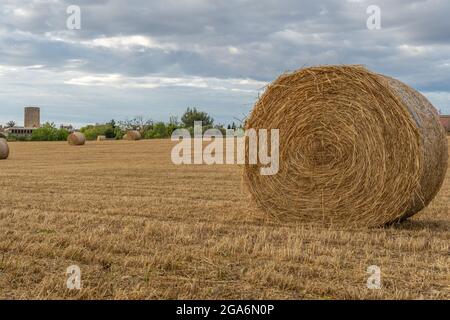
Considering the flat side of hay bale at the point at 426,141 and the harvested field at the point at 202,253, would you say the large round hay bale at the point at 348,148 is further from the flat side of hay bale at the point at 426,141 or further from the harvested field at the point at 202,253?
the harvested field at the point at 202,253

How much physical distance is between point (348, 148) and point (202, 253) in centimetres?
317

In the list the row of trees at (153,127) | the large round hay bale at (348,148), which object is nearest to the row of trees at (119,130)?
the row of trees at (153,127)

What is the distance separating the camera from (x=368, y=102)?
7773 millimetres

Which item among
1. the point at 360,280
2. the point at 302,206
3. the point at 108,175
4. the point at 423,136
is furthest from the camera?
the point at 108,175

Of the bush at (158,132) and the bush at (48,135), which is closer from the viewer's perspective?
the bush at (158,132)

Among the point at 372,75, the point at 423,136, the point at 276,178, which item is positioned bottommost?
the point at 276,178

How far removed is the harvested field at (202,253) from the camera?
4504mm

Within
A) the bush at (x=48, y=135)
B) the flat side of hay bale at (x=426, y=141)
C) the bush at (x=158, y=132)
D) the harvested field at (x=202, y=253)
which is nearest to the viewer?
the harvested field at (x=202, y=253)

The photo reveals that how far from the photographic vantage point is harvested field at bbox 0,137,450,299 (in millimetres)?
4504

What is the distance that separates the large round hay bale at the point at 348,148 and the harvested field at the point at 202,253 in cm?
46

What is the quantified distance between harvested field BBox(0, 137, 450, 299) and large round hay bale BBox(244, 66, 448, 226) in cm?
46

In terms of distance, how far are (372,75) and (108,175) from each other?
1056 cm
